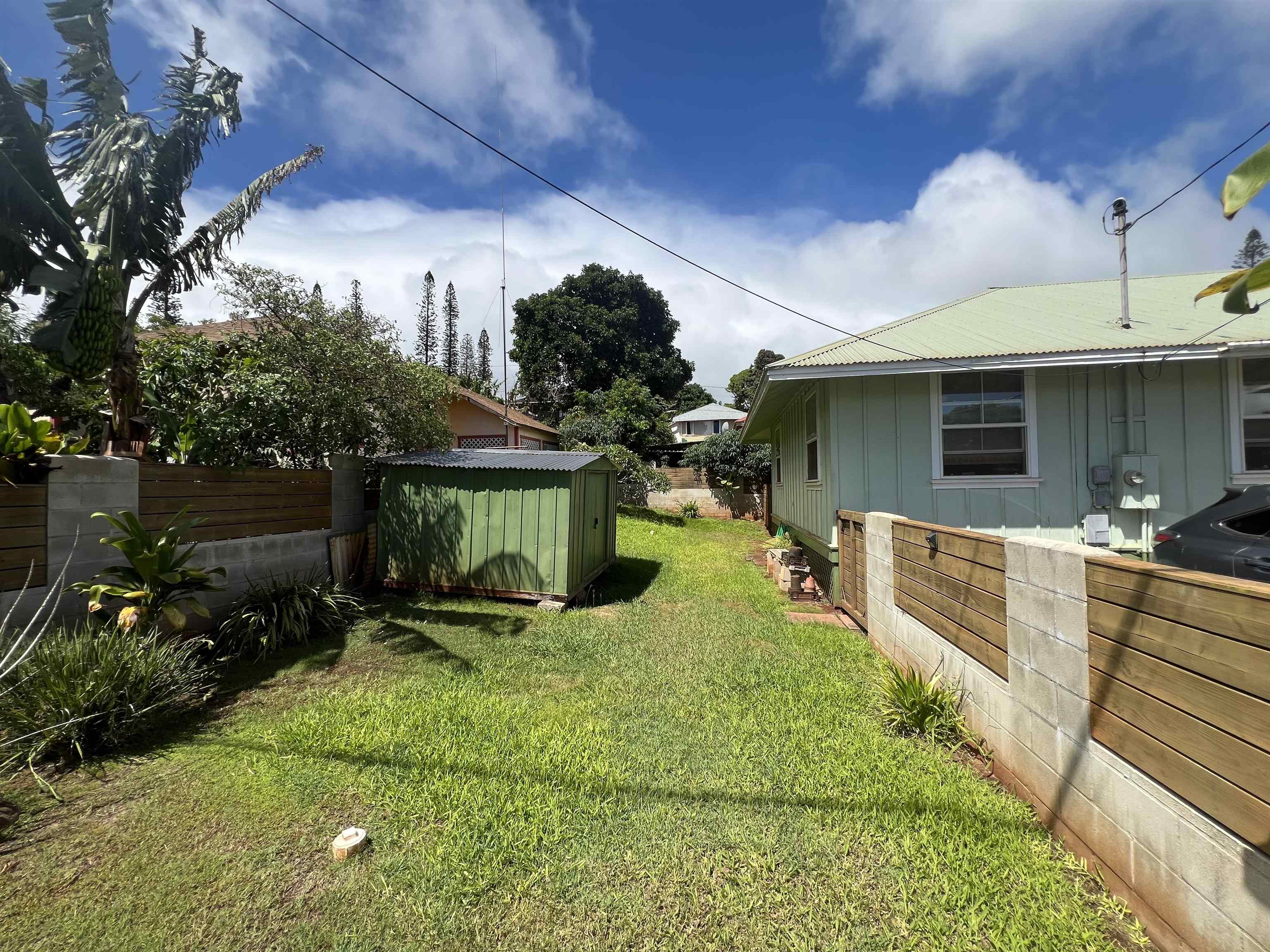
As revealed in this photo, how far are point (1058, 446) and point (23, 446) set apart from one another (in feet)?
31.3

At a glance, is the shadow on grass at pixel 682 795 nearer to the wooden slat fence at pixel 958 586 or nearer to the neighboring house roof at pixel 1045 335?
the wooden slat fence at pixel 958 586

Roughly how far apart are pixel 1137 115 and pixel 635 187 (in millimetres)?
6732

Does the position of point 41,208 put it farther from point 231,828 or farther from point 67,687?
point 231,828

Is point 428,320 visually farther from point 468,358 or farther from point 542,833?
point 542,833

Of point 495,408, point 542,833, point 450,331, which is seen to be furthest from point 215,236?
point 450,331

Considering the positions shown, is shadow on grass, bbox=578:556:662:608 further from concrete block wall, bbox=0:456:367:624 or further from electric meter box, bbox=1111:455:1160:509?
electric meter box, bbox=1111:455:1160:509

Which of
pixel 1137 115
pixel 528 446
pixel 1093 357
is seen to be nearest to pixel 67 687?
pixel 1093 357

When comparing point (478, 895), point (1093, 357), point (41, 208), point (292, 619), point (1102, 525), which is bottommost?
point (478, 895)

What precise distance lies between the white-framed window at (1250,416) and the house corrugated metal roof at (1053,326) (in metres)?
0.41

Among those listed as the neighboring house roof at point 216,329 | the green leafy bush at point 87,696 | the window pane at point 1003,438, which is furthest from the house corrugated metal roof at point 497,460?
the window pane at point 1003,438

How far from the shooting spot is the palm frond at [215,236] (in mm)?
6332

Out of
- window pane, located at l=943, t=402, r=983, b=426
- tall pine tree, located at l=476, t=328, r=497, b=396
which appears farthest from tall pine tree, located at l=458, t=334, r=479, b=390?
window pane, located at l=943, t=402, r=983, b=426

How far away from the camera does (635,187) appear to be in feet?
25.4

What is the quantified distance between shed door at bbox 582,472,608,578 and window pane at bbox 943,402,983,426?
14.8 feet
